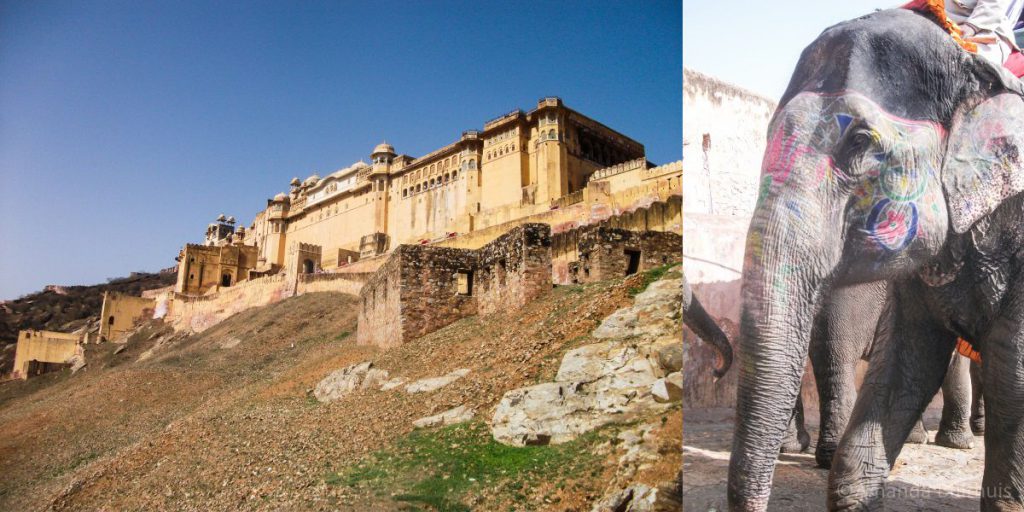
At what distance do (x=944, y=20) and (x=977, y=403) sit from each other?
5.83 feet

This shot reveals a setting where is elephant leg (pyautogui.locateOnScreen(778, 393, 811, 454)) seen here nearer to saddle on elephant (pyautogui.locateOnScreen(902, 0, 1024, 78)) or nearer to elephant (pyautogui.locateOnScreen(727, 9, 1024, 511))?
elephant (pyautogui.locateOnScreen(727, 9, 1024, 511))

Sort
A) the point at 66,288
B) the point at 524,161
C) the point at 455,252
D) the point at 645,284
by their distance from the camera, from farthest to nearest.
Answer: the point at 524,161, the point at 66,288, the point at 455,252, the point at 645,284

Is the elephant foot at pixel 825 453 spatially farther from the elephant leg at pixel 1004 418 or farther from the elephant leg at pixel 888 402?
the elephant leg at pixel 1004 418

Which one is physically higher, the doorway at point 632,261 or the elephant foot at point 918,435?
the doorway at point 632,261

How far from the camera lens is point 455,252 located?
8.61m

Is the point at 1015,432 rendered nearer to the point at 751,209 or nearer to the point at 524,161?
the point at 751,209

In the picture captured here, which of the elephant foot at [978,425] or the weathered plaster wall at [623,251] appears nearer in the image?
the elephant foot at [978,425]

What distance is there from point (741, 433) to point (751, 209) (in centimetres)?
118

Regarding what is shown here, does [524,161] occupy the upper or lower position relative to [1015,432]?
upper

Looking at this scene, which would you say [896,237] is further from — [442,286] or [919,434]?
[442,286]

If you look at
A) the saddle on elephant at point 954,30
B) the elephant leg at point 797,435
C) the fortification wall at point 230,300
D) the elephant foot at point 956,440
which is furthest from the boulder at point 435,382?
the fortification wall at point 230,300

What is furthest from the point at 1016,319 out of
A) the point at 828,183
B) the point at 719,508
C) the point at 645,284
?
the point at 645,284

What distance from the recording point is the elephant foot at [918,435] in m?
3.40

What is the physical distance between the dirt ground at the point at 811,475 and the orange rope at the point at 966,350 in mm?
378
